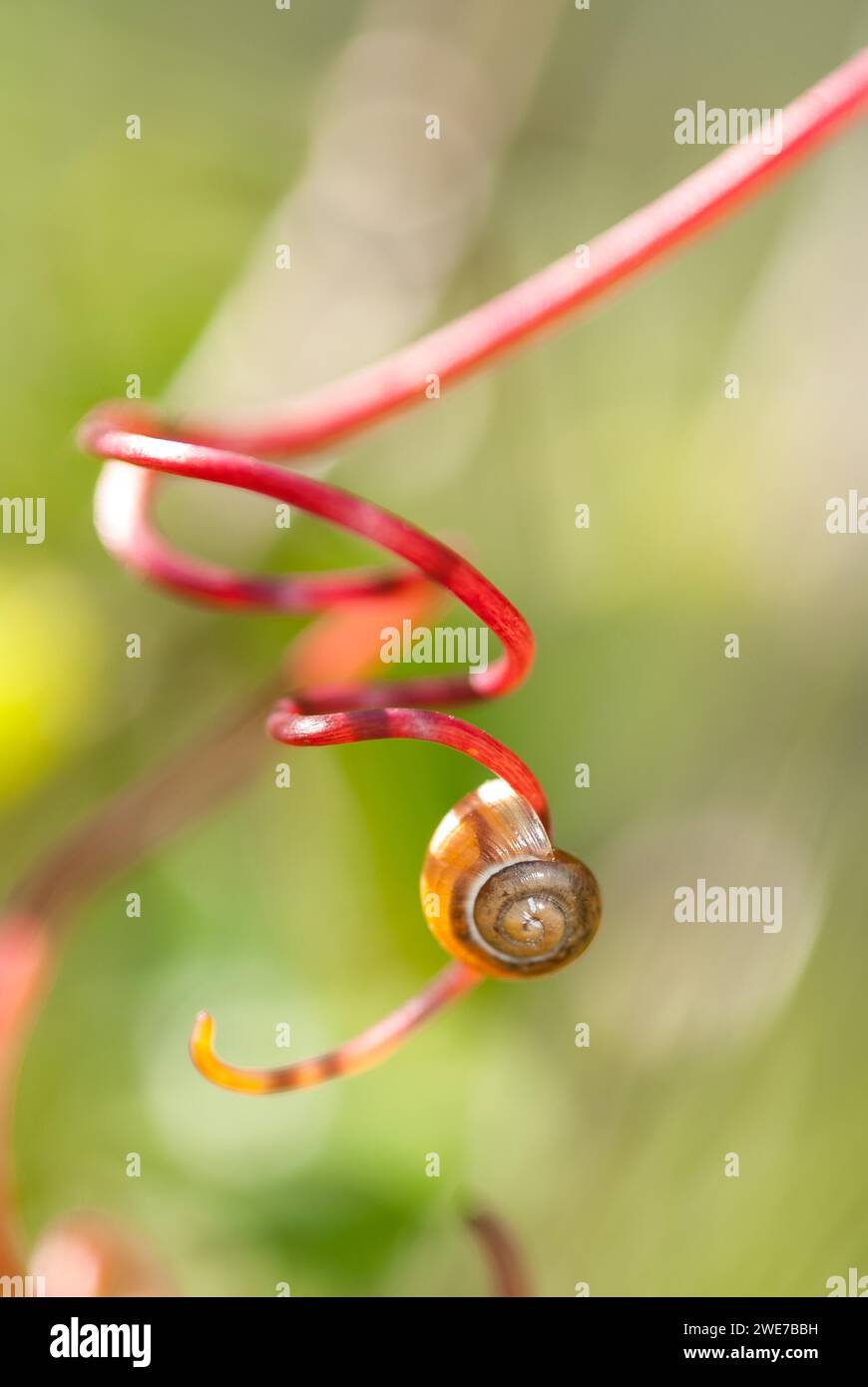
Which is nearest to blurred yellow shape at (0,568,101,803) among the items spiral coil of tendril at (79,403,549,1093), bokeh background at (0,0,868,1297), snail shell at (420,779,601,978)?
bokeh background at (0,0,868,1297)

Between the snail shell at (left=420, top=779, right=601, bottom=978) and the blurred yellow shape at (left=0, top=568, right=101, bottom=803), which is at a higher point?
the blurred yellow shape at (left=0, top=568, right=101, bottom=803)

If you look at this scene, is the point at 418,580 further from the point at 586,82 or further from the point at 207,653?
the point at 586,82

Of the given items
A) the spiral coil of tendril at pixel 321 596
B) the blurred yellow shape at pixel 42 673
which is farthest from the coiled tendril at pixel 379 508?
the blurred yellow shape at pixel 42 673

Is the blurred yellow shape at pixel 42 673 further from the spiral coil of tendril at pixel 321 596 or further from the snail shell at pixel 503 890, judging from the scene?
the snail shell at pixel 503 890

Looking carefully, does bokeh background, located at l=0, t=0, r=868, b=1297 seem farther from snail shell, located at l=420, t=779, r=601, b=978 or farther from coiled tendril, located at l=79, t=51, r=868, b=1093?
snail shell, located at l=420, t=779, r=601, b=978

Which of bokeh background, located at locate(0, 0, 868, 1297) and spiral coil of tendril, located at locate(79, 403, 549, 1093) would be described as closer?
spiral coil of tendril, located at locate(79, 403, 549, 1093)

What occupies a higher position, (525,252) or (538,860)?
(525,252)
